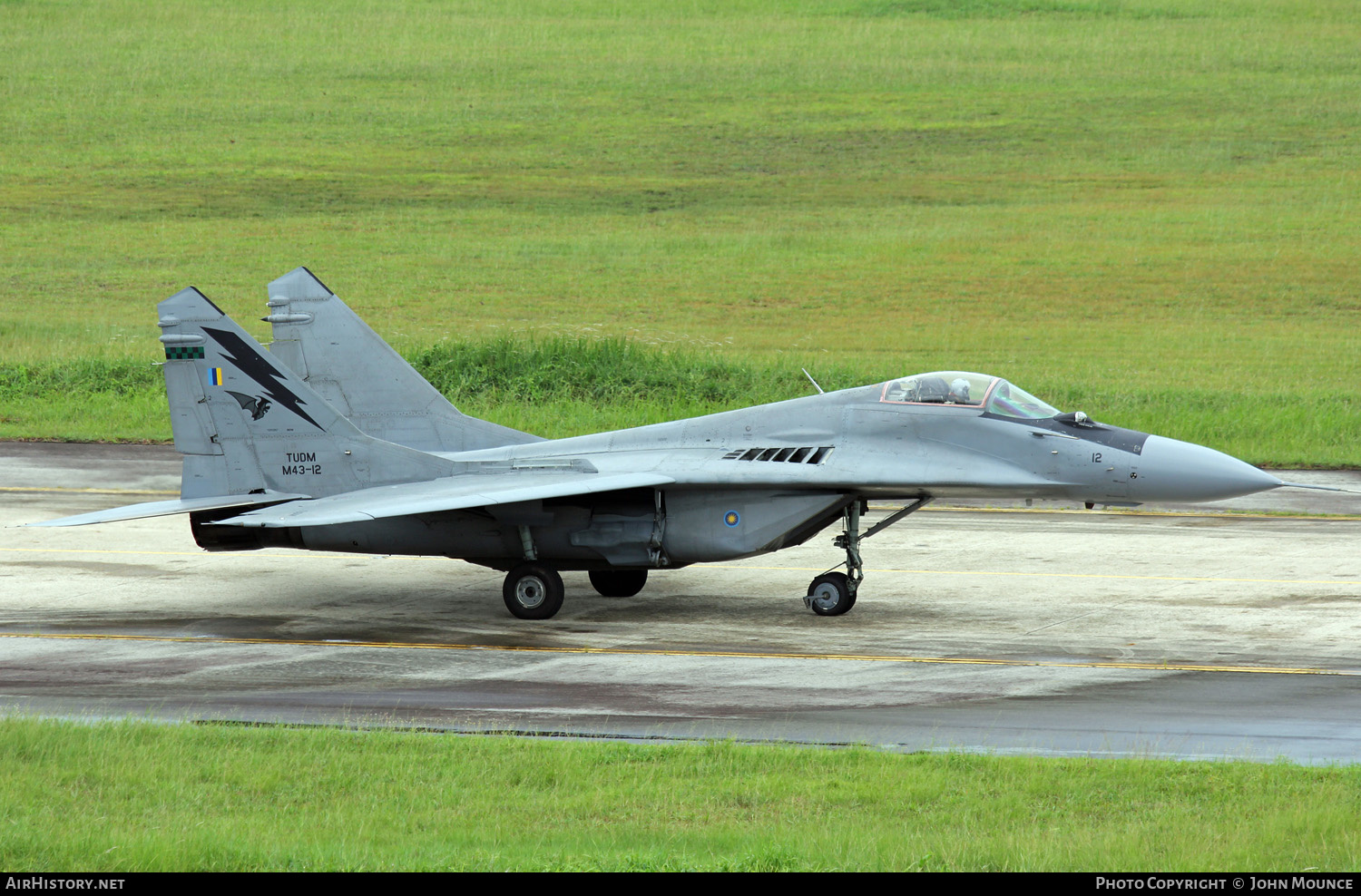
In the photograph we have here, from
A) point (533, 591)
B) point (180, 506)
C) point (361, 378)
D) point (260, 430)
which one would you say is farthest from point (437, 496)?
point (361, 378)

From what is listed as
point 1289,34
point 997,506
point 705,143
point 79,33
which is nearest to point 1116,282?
point 705,143

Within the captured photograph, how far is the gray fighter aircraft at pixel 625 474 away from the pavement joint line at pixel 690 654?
1.26 meters

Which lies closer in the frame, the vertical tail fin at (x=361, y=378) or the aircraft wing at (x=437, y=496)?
the aircraft wing at (x=437, y=496)

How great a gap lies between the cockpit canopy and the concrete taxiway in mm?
2353

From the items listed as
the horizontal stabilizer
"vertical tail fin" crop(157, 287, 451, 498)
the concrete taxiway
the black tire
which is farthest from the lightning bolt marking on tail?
the black tire

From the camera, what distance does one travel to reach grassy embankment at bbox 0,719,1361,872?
8.41 m

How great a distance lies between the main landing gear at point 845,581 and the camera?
17.6 metres

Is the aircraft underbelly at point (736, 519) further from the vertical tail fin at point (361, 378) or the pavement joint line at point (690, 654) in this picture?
the vertical tail fin at point (361, 378)

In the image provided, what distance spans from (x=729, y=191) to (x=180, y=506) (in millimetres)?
49018

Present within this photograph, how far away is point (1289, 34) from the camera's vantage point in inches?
3413

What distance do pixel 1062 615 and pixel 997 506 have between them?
8.12 metres

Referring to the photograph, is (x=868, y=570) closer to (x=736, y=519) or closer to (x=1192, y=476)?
(x=736, y=519)

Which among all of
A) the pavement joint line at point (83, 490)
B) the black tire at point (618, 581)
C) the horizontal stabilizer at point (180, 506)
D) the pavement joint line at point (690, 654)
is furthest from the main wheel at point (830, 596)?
the pavement joint line at point (83, 490)

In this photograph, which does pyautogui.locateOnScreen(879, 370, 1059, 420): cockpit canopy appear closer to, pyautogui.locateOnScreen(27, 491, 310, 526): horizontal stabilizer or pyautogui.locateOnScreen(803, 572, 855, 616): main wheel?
pyautogui.locateOnScreen(803, 572, 855, 616): main wheel
